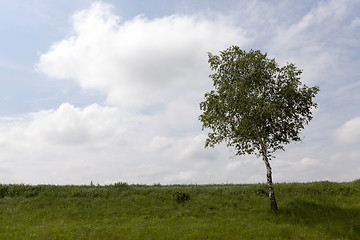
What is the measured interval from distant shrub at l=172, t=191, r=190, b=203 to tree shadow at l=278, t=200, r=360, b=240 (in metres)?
10.7

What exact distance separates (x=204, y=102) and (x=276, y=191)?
1514 cm

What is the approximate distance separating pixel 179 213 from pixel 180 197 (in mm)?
3808

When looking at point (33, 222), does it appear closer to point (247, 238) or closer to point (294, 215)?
point (247, 238)

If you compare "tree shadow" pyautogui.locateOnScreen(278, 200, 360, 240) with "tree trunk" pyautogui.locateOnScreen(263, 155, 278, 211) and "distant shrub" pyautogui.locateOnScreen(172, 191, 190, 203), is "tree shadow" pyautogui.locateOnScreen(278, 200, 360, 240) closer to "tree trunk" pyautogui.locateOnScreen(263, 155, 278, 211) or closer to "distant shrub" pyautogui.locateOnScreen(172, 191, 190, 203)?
"tree trunk" pyautogui.locateOnScreen(263, 155, 278, 211)

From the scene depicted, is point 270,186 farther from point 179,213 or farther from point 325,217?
point 179,213

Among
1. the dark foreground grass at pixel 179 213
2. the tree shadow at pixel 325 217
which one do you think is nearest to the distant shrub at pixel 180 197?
the dark foreground grass at pixel 179 213

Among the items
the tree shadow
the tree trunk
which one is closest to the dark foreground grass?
the tree shadow

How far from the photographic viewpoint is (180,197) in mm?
32875

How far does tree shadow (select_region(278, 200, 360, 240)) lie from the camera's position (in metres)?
23.8

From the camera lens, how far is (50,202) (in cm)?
3266

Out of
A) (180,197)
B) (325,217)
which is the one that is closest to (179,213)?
(180,197)

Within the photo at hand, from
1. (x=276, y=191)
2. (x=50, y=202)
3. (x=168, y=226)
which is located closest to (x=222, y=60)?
(x=276, y=191)

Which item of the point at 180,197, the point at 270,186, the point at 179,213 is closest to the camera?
the point at 179,213

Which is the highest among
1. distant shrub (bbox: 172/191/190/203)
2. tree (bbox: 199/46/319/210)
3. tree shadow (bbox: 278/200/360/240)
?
tree (bbox: 199/46/319/210)
